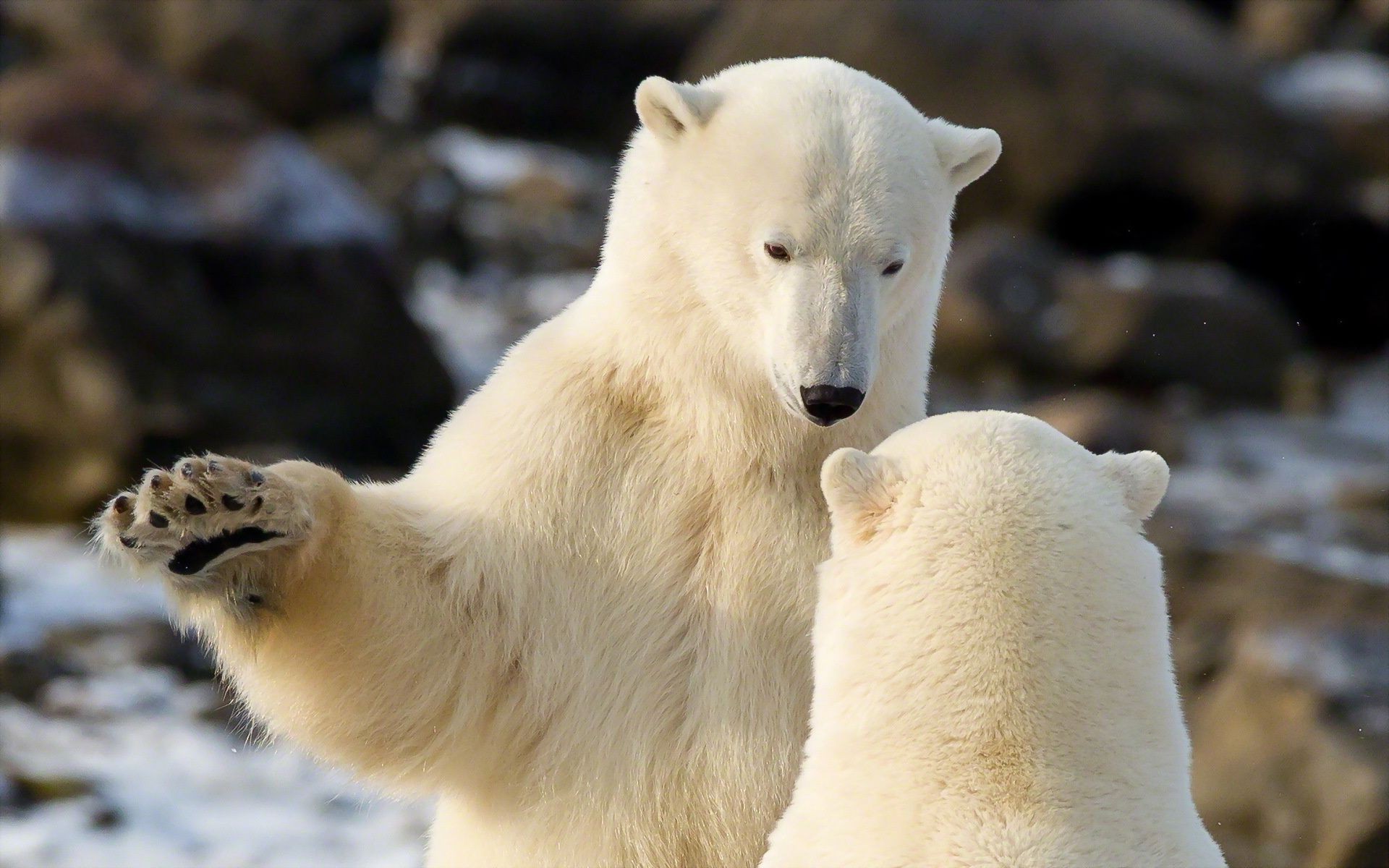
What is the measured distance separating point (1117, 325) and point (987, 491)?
11.7m

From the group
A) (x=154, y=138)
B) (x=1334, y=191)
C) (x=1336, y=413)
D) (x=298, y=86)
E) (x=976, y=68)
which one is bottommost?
(x=1336, y=413)

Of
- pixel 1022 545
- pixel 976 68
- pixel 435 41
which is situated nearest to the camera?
pixel 1022 545

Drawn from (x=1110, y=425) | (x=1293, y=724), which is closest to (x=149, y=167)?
(x=1110, y=425)

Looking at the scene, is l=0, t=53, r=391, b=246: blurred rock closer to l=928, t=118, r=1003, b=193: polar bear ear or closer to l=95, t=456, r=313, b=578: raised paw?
l=95, t=456, r=313, b=578: raised paw

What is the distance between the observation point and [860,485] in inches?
99.5

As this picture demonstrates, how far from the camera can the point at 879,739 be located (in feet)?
8.03

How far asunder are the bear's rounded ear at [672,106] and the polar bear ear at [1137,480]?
3.31 feet

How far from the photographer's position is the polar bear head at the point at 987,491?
2441mm

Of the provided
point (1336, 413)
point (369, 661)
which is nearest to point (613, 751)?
point (369, 661)

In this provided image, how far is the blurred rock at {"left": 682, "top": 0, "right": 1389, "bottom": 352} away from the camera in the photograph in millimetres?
16094

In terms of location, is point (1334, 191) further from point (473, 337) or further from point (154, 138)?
point (154, 138)

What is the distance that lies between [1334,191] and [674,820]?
15.1m

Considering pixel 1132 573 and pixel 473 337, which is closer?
pixel 1132 573

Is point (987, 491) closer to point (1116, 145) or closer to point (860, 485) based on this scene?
point (860, 485)
